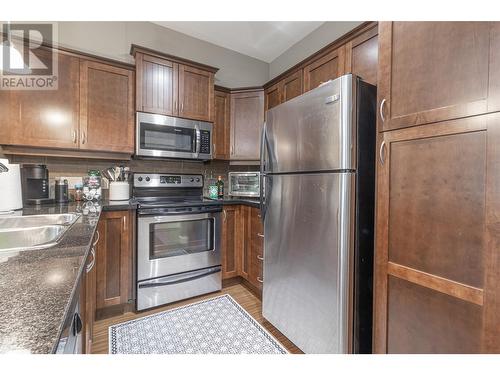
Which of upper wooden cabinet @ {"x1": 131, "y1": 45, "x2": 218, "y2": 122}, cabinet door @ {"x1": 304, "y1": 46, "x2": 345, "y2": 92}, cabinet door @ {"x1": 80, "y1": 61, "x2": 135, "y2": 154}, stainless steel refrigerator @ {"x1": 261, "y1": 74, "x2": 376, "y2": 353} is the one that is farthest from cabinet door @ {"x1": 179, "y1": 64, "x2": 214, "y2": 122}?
stainless steel refrigerator @ {"x1": 261, "y1": 74, "x2": 376, "y2": 353}

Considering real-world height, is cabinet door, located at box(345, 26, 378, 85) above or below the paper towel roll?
above

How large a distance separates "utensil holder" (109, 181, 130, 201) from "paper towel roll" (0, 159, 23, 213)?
0.63 m

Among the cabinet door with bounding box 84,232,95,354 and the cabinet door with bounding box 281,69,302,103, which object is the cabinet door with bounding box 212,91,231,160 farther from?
the cabinet door with bounding box 84,232,95,354

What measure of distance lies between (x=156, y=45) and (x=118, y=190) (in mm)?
1625

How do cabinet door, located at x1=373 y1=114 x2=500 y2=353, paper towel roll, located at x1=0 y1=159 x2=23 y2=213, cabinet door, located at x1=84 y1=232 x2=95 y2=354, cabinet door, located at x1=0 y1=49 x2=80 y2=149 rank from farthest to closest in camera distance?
cabinet door, located at x1=0 y1=49 x2=80 y2=149, paper towel roll, located at x1=0 y1=159 x2=23 y2=213, cabinet door, located at x1=84 y1=232 x2=95 y2=354, cabinet door, located at x1=373 y1=114 x2=500 y2=353

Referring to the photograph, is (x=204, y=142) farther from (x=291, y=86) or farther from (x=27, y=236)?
(x=27, y=236)

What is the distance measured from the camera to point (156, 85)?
2.24 meters

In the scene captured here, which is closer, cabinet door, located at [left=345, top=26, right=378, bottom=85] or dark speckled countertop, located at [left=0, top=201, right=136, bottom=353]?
dark speckled countertop, located at [left=0, top=201, right=136, bottom=353]

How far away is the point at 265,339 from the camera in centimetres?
172

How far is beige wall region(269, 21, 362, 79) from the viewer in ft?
7.68

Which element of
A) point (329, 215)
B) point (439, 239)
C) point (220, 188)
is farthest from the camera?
point (220, 188)

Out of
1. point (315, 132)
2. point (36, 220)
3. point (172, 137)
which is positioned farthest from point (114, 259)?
point (315, 132)
